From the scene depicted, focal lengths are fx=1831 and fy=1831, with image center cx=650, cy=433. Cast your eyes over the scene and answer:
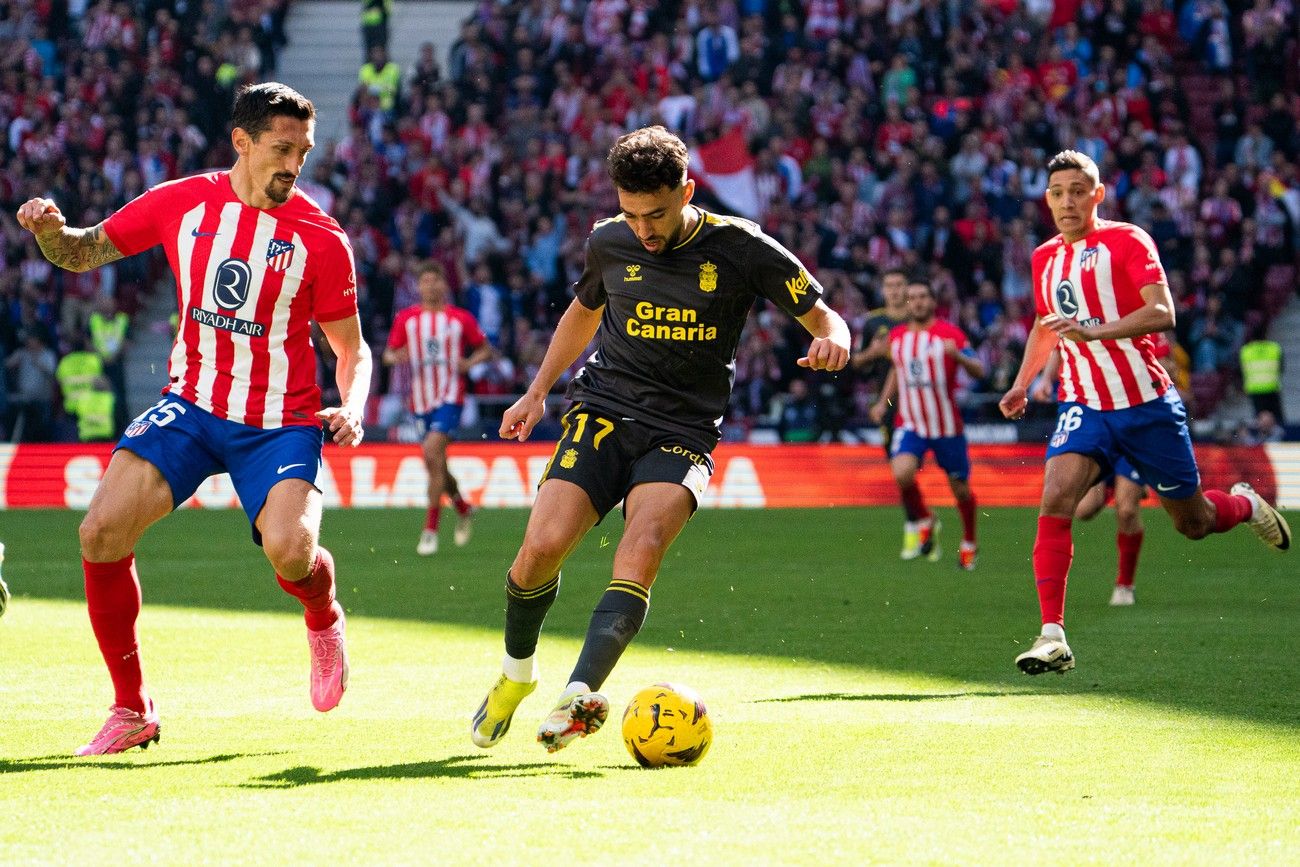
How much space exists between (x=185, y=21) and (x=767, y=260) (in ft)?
71.4

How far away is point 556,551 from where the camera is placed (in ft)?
19.3

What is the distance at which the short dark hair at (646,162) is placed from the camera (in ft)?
18.8

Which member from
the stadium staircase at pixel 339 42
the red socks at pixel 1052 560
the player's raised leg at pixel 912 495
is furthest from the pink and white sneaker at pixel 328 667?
the stadium staircase at pixel 339 42

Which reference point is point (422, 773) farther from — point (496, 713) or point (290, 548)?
point (290, 548)

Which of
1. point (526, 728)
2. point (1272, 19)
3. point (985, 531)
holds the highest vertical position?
point (1272, 19)

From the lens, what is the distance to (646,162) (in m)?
5.72

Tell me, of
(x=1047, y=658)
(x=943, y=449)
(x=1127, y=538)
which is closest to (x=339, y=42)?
(x=943, y=449)

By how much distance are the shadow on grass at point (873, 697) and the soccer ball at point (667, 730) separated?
4.56 ft

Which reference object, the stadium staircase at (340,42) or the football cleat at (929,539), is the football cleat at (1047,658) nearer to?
the football cleat at (929,539)

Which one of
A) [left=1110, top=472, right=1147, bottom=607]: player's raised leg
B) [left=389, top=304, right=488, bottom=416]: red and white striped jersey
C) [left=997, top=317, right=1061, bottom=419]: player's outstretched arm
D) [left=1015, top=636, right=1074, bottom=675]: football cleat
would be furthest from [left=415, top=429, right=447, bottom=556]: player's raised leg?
[left=1015, top=636, right=1074, bottom=675]: football cleat

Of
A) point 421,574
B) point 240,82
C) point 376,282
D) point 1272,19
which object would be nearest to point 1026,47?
point 1272,19

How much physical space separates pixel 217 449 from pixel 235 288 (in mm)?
549

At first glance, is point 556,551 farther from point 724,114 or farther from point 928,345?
point 724,114

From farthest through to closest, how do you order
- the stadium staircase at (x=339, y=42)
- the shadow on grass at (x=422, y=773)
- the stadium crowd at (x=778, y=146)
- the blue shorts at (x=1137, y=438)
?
1. the stadium staircase at (x=339, y=42)
2. the stadium crowd at (x=778, y=146)
3. the blue shorts at (x=1137, y=438)
4. the shadow on grass at (x=422, y=773)
